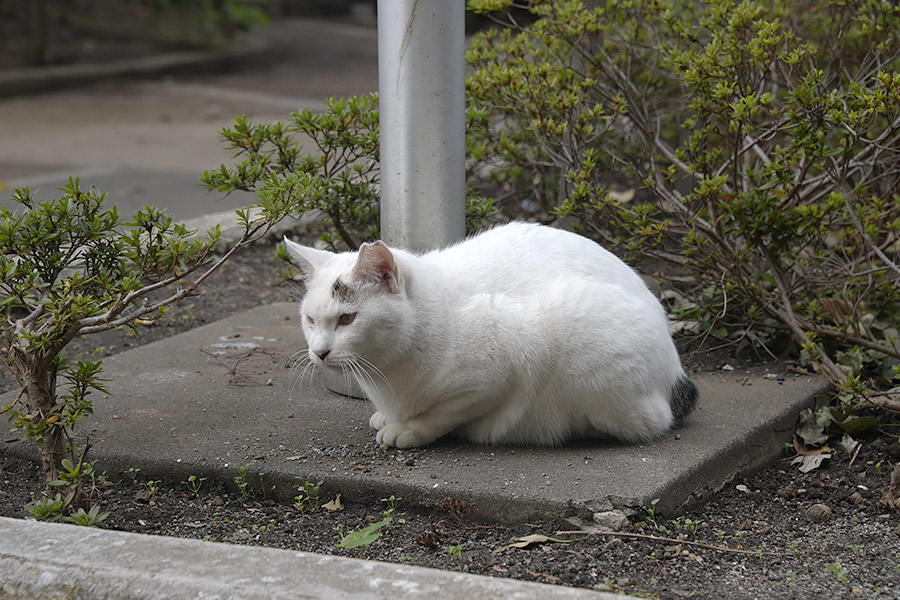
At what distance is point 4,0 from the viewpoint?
13453 millimetres

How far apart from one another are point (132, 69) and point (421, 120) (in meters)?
10.7

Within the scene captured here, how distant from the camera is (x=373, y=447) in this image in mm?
3377

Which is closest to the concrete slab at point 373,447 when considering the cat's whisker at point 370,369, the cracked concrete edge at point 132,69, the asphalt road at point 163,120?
the cat's whisker at point 370,369

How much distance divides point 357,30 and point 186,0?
481 cm

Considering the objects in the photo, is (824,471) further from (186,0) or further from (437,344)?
(186,0)

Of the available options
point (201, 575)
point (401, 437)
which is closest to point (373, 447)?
point (401, 437)

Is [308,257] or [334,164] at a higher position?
[334,164]

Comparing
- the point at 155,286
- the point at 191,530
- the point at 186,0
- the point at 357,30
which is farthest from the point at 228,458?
the point at 357,30

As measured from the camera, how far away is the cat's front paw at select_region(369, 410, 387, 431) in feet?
11.5

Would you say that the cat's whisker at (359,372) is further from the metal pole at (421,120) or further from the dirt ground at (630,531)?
the metal pole at (421,120)

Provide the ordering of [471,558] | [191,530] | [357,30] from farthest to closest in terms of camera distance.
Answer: [357,30]
[191,530]
[471,558]

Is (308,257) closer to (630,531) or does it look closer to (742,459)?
(630,531)

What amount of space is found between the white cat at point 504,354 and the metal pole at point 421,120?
0.44m

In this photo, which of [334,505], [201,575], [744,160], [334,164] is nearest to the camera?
[201,575]
